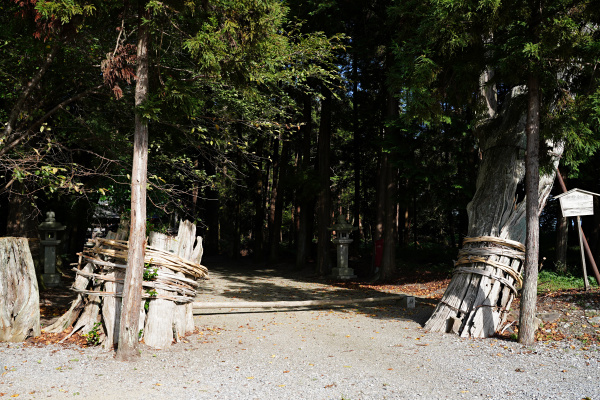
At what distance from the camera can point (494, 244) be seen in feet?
22.2

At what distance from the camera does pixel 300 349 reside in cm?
595

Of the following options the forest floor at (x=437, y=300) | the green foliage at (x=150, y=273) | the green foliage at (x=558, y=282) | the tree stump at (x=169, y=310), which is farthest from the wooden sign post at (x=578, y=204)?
the green foliage at (x=150, y=273)

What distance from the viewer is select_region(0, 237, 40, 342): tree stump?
5.68 meters

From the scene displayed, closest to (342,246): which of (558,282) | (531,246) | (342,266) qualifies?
(342,266)

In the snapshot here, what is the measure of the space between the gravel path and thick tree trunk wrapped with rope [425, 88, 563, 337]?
0.38m

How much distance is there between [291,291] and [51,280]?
6115 mm

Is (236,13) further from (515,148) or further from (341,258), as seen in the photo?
(341,258)

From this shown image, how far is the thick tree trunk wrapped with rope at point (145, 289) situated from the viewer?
18.6 feet

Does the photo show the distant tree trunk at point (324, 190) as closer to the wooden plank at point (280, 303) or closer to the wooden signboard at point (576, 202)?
the wooden plank at point (280, 303)

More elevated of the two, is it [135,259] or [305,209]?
[305,209]

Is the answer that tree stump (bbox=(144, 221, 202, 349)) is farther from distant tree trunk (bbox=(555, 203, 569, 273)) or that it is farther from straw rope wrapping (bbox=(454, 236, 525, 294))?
distant tree trunk (bbox=(555, 203, 569, 273))

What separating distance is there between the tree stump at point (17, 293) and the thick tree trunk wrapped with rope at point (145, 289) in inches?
16.1

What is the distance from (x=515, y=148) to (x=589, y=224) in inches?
406

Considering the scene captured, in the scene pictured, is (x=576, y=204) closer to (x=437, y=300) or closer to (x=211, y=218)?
(x=437, y=300)
